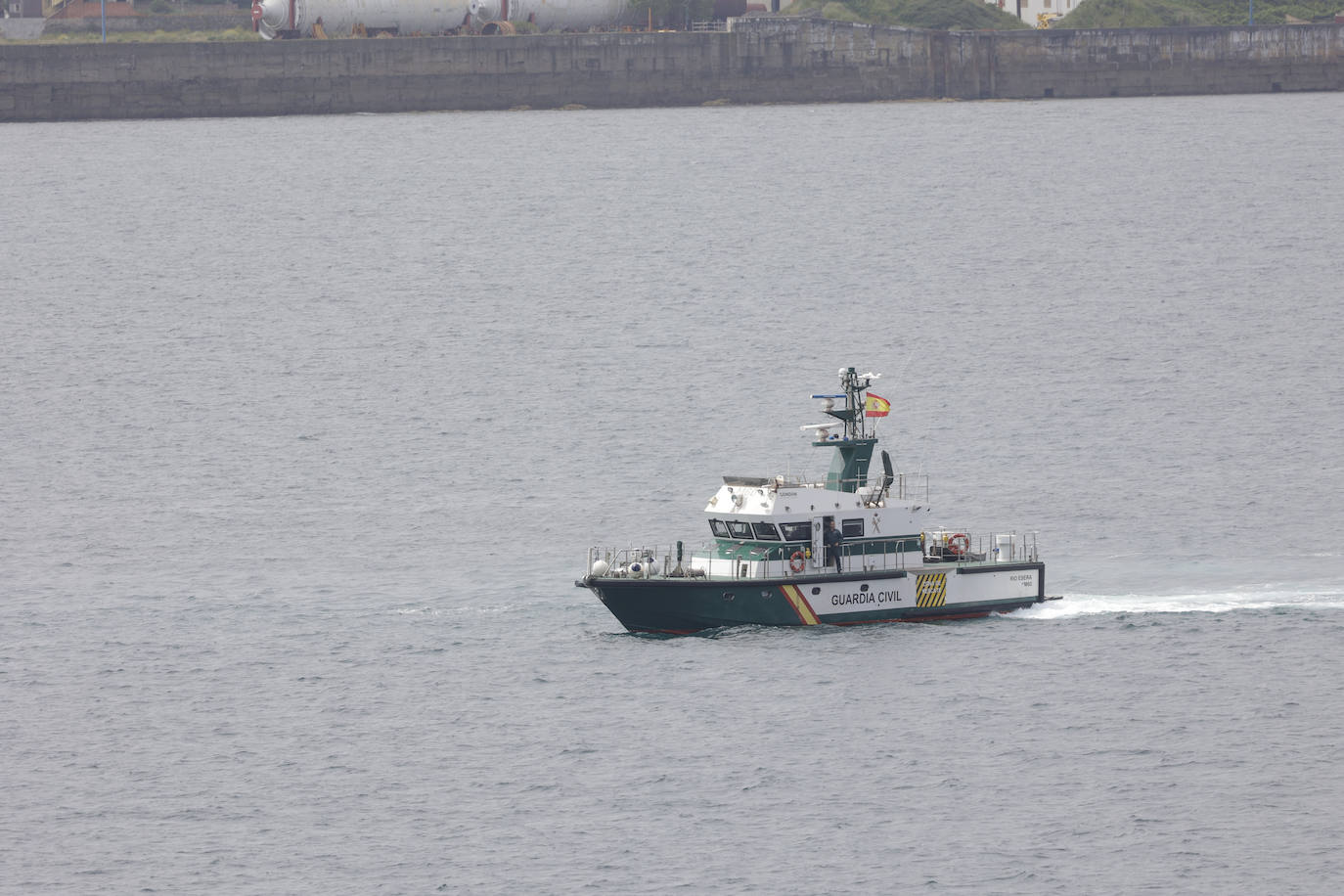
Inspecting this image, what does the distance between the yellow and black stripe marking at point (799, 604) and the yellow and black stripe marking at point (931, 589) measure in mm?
Answer: 3343

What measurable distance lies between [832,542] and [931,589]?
3.83m

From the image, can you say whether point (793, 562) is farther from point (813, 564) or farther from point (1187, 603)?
point (1187, 603)

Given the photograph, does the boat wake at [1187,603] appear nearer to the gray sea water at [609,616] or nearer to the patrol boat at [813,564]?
the gray sea water at [609,616]

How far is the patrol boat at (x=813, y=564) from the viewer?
2452 inches

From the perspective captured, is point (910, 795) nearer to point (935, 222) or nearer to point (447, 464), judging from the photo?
point (447, 464)

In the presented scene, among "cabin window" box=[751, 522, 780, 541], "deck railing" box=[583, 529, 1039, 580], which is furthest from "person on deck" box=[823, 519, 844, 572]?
"cabin window" box=[751, 522, 780, 541]

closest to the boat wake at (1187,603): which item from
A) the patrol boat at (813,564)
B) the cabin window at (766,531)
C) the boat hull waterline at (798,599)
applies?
the boat hull waterline at (798,599)

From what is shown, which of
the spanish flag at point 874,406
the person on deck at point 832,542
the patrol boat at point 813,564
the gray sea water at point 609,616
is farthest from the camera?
the spanish flag at point 874,406

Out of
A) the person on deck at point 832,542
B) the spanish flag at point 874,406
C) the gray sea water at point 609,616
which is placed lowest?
the gray sea water at point 609,616

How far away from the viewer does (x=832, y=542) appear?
62562 mm

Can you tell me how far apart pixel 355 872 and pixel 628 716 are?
10801mm

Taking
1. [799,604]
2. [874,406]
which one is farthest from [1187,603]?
[799,604]

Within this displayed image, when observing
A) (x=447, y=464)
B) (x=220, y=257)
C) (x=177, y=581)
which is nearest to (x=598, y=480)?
(x=447, y=464)

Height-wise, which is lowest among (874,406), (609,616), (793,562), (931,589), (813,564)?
(609,616)
